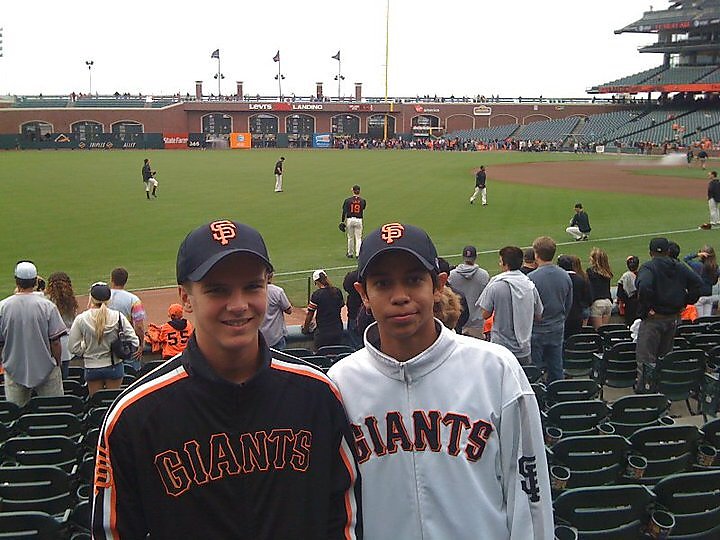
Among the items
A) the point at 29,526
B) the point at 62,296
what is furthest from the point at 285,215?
the point at 29,526

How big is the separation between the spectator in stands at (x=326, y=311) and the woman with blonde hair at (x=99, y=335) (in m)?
2.54

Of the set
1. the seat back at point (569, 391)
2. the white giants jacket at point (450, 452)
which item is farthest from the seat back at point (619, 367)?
the white giants jacket at point (450, 452)

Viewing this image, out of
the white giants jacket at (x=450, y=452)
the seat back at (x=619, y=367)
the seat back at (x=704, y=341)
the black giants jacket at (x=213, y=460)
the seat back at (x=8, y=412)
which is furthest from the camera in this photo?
the seat back at (x=704, y=341)

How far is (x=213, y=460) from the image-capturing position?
2273mm

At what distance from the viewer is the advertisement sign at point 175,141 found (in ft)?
228

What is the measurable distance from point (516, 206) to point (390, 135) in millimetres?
54325

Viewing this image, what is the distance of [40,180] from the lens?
3325 cm

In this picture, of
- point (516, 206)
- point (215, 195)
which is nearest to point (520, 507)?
point (516, 206)

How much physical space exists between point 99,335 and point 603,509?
5101mm

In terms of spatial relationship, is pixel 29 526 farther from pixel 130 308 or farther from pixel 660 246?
pixel 660 246

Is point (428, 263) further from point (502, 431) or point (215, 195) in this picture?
point (215, 195)

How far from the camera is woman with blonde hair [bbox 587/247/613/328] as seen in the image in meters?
10.1

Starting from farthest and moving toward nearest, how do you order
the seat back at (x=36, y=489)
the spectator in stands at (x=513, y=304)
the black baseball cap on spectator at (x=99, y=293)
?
the black baseball cap on spectator at (x=99, y=293)
the spectator in stands at (x=513, y=304)
the seat back at (x=36, y=489)

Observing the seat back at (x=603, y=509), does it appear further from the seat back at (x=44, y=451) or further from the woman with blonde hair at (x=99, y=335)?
the woman with blonde hair at (x=99, y=335)
